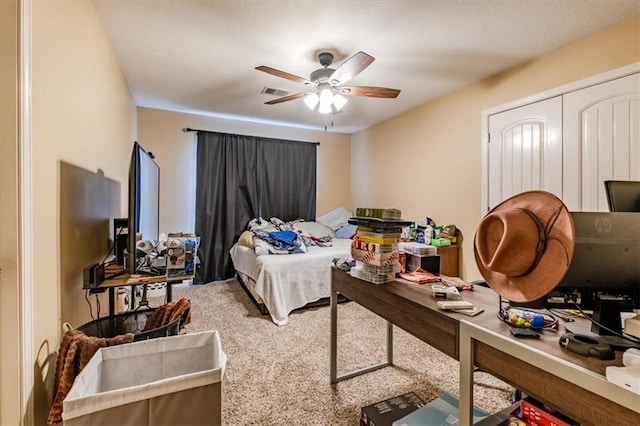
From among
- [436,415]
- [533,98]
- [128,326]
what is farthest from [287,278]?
[533,98]

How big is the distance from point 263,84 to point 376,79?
1.22m

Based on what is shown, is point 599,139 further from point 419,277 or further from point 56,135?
point 56,135

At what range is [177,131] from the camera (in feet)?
13.7

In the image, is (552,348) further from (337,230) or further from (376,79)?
(337,230)

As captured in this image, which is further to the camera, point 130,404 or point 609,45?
point 609,45

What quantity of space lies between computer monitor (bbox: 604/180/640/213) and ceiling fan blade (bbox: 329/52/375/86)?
1476 millimetres

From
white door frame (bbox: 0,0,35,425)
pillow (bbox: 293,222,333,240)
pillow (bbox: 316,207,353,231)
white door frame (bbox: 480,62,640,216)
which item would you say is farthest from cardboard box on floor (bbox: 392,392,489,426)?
pillow (bbox: 316,207,353,231)

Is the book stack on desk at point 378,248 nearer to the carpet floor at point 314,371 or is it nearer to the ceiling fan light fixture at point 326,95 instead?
the carpet floor at point 314,371

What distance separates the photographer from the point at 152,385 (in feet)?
2.94

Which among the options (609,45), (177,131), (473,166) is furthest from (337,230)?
(609,45)

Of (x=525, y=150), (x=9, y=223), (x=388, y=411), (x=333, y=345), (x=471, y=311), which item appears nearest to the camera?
(x=9, y=223)

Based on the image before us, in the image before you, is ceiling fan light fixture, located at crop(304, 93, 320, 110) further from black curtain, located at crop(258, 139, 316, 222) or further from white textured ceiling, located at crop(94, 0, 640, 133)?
black curtain, located at crop(258, 139, 316, 222)

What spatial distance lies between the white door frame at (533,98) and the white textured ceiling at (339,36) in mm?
337

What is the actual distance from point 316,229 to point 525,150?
2865 millimetres
